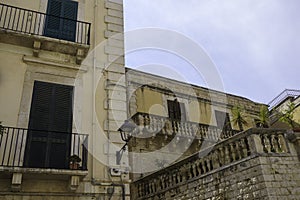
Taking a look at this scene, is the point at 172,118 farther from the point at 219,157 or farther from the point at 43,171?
the point at 43,171

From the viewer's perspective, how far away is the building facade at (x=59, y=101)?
6.23 meters

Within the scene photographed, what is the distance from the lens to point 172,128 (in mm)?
13414

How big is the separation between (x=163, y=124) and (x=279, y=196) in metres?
7.42

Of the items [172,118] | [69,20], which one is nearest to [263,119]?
[172,118]

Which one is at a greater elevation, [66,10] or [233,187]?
[66,10]

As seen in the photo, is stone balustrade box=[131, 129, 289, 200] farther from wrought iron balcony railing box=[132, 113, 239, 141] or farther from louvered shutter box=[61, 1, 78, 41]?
louvered shutter box=[61, 1, 78, 41]

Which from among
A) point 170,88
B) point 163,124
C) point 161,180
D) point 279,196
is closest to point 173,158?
point 163,124

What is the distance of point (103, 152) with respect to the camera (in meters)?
7.05

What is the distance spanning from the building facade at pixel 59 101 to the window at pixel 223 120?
992 centimetres

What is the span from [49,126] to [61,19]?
142 inches

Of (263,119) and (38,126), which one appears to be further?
(263,119)

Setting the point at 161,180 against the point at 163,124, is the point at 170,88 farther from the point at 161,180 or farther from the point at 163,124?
the point at 161,180

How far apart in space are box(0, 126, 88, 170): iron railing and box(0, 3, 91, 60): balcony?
7.74 feet

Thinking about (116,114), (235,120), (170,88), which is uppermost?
(170,88)
